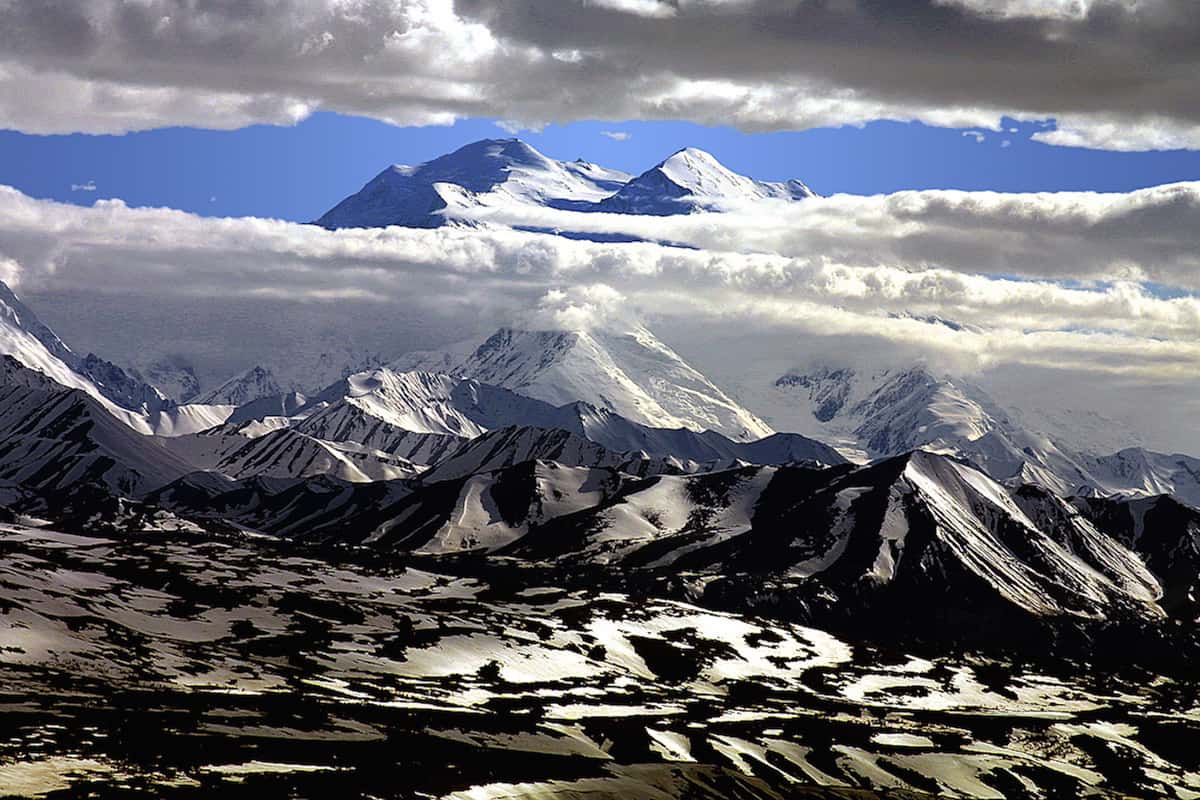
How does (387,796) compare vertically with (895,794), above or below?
above

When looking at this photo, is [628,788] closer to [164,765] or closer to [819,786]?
[819,786]

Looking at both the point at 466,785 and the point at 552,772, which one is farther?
the point at 552,772

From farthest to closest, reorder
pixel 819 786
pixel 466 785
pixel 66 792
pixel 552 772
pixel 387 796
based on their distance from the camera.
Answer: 1. pixel 819 786
2. pixel 552 772
3. pixel 466 785
4. pixel 387 796
5. pixel 66 792

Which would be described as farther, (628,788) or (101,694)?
(101,694)

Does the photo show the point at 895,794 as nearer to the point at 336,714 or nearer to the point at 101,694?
the point at 336,714

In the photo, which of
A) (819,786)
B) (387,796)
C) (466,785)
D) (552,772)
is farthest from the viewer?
(819,786)

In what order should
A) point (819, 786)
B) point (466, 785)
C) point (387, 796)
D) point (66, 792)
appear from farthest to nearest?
1. point (819, 786)
2. point (466, 785)
3. point (387, 796)
4. point (66, 792)

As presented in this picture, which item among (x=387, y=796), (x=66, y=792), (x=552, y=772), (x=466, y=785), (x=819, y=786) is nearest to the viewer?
(x=66, y=792)

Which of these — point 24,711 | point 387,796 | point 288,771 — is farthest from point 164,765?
point 24,711

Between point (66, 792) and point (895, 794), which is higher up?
point (66, 792)

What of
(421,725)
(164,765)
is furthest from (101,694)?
(164,765)
